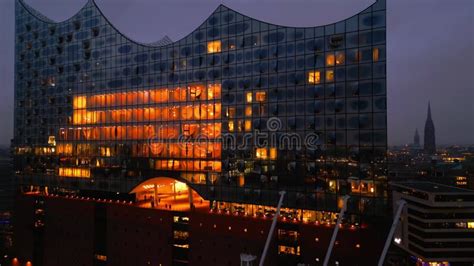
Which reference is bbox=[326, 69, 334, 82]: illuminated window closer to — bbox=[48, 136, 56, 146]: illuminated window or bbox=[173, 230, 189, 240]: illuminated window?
bbox=[173, 230, 189, 240]: illuminated window

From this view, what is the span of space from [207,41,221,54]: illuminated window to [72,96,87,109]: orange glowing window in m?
28.1

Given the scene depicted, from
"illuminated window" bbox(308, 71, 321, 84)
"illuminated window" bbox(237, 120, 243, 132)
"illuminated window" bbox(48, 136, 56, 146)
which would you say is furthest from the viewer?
"illuminated window" bbox(48, 136, 56, 146)

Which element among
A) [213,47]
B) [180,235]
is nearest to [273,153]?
[213,47]

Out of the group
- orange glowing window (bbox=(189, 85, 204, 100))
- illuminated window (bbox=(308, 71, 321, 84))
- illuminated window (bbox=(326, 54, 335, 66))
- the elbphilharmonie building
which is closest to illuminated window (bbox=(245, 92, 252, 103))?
the elbphilharmonie building

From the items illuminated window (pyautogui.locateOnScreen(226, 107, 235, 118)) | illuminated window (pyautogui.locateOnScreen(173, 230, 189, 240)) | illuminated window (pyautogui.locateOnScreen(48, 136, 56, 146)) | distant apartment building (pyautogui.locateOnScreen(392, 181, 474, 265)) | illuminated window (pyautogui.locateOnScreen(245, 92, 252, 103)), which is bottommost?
distant apartment building (pyautogui.locateOnScreen(392, 181, 474, 265))

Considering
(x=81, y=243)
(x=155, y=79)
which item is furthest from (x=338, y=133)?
(x=81, y=243)

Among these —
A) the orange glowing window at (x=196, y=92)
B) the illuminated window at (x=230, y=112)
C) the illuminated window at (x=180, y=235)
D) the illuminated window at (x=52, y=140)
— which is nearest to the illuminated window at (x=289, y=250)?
the illuminated window at (x=180, y=235)

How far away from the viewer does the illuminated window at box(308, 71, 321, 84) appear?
1751 inches

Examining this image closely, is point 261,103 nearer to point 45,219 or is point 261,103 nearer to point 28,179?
point 45,219

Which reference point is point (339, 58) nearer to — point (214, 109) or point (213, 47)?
point (213, 47)

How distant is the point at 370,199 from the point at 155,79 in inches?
1493

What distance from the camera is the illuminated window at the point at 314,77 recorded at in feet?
146

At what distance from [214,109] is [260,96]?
7834 millimetres

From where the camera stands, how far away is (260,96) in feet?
158
